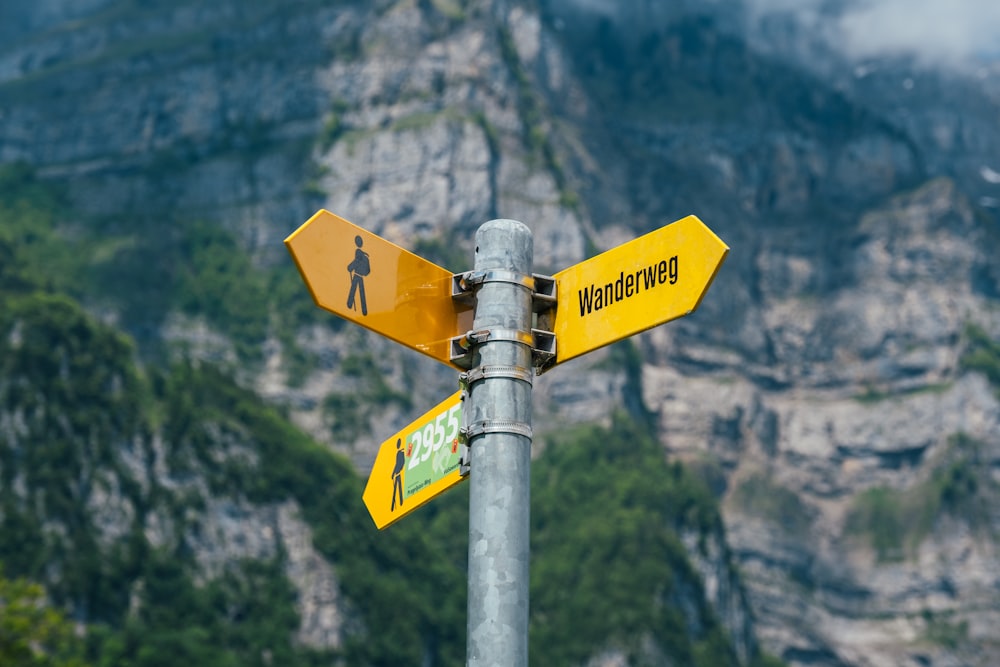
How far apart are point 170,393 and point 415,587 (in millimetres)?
30262

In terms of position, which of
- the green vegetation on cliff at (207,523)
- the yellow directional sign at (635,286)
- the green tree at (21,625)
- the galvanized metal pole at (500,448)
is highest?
the green vegetation on cliff at (207,523)

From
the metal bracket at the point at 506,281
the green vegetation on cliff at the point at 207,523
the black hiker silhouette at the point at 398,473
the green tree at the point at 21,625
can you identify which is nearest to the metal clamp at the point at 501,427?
the metal bracket at the point at 506,281

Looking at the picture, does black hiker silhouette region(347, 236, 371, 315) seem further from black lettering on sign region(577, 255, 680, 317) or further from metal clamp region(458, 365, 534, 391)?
black lettering on sign region(577, 255, 680, 317)

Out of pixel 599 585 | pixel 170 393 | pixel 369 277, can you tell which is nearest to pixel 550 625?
pixel 599 585

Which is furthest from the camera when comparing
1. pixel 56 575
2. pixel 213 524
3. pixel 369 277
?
pixel 213 524

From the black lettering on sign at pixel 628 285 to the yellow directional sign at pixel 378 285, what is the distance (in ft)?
2.32

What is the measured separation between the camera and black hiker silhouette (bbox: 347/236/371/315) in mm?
10195

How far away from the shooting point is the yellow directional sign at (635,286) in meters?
9.81

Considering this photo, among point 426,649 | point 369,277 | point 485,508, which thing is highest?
point 426,649

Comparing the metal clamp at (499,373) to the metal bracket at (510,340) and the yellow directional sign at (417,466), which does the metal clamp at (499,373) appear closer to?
the metal bracket at (510,340)

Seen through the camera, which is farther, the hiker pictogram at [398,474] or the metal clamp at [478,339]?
the hiker pictogram at [398,474]

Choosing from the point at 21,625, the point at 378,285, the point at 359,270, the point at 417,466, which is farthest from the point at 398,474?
the point at 21,625

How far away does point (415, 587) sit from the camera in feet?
595

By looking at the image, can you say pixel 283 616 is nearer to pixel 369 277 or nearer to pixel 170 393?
pixel 170 393
